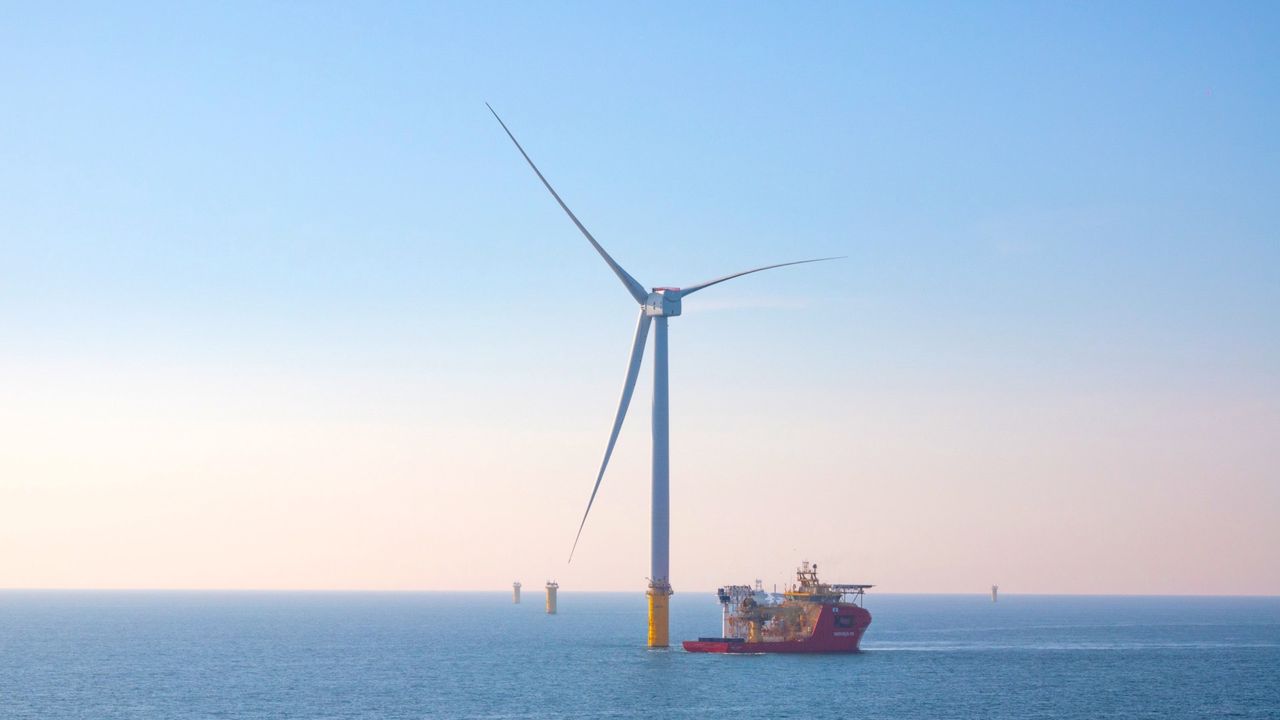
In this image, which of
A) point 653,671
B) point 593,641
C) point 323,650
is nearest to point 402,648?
point 323,650

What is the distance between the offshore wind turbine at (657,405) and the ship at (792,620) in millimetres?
9642

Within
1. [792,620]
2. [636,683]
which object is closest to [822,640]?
[792,620]

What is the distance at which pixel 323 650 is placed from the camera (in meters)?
183

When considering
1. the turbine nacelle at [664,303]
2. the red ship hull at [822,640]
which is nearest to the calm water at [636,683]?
the red ship hull at [822,640]

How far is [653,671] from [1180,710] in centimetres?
4761

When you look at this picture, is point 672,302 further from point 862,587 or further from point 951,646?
point 951,646

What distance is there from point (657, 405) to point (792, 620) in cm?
3359

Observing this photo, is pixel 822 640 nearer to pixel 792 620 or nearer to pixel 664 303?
pixel 792 620

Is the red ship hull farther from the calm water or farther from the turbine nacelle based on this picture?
the turbine nacelle

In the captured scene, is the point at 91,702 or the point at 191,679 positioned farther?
the point at 191,679

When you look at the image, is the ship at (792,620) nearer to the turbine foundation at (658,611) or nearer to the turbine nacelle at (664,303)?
the turbine foundation at (658,611)

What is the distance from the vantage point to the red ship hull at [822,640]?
492 ft

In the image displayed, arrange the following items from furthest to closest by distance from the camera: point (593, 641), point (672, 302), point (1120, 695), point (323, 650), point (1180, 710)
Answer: point (593, 641) < point (323, 650) < point (672, 302) < point (1120, 695) < point (1180, 710)

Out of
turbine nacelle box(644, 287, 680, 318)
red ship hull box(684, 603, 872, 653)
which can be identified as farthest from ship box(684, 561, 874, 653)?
turbine nacelle box(644, 287, 680, 318)
